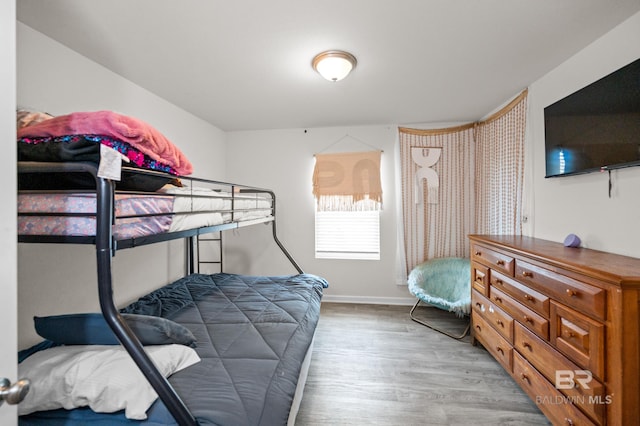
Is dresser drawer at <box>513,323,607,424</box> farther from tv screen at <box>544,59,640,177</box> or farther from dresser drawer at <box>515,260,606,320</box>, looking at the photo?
tv screen at <box>544,59,640,177</box>

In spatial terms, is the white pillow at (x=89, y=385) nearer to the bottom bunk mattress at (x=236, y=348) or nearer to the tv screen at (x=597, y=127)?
the bottom bunk mattress at (x=236, y=348)

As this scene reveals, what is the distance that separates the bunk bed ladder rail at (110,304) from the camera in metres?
0.88

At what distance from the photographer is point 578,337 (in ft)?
4.20

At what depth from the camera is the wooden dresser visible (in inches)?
43.0

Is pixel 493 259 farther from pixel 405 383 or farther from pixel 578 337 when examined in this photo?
pixel 405 383

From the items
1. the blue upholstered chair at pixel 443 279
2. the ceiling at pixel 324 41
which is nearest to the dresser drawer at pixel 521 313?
the blue upholstered chair at pixel 443 279

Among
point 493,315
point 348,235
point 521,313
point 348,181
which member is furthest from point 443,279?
point 348,181

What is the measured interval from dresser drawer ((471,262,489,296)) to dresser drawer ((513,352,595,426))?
53 cm

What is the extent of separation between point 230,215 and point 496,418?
2.18 metres

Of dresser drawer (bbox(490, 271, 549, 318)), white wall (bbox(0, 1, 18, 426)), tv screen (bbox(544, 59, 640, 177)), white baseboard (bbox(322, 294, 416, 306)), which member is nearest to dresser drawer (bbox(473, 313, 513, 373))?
dresser drawer (bbox(490, 271, 549, 318))

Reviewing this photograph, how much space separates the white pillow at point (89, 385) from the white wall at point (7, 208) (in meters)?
0.38

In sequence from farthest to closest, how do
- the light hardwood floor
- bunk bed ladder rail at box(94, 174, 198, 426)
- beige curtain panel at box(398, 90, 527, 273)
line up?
beige curtain panel at box(398, 90, 527, 273)
the light hardwood floor
bunk bed ladder rail at box(94, 174, 198, 426)

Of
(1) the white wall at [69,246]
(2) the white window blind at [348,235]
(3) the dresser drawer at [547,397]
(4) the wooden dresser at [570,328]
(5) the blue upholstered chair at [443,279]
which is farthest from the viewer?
(2) the white window blind at [348,235]

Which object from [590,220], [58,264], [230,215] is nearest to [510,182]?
[590,220]
